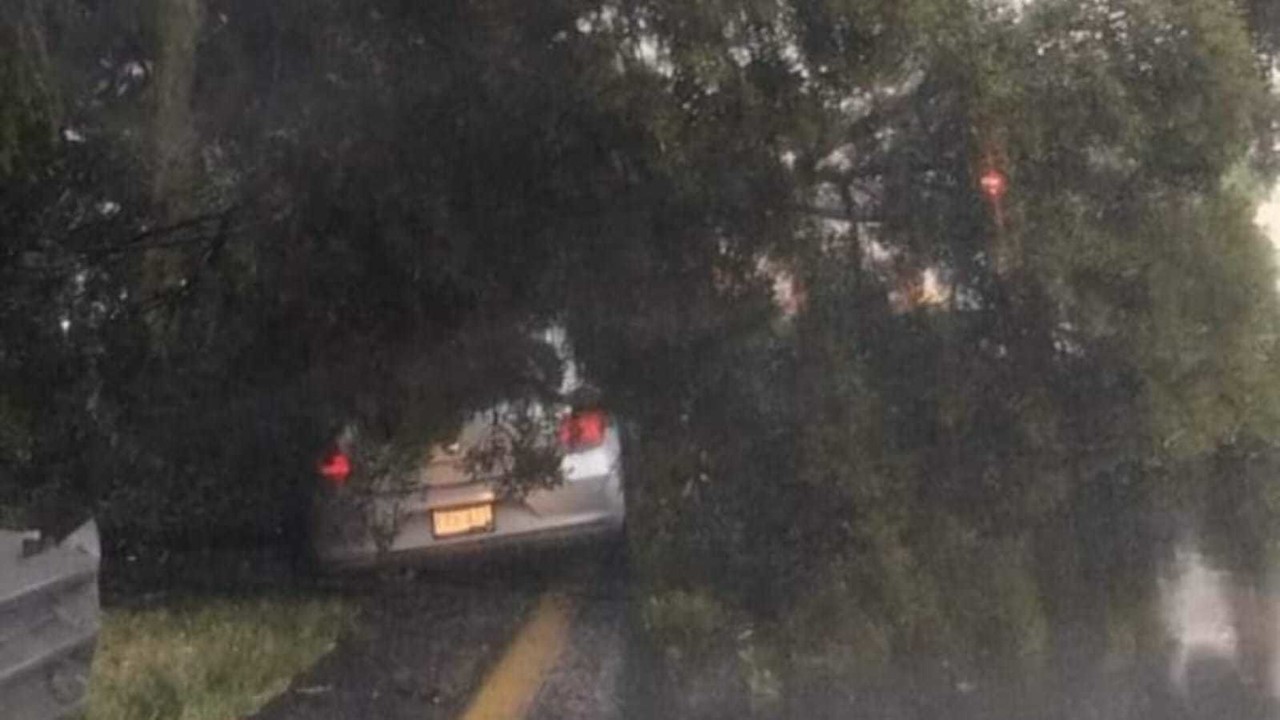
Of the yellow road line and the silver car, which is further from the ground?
the silver car

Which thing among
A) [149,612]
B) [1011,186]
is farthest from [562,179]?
[149,612]

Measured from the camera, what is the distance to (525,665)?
30.4 feet

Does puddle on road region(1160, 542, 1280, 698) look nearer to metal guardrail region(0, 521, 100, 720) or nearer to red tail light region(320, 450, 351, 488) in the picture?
red tail light region(320, 450, 351, 488)

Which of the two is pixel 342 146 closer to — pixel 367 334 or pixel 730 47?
pixel 367 334

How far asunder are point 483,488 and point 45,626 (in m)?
2.03

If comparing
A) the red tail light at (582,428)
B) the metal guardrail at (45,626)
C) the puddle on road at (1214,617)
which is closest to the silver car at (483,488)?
the red tail light at (582,428)

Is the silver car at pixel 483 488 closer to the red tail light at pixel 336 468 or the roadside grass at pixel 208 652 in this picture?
the red tail light at pixel 336 468

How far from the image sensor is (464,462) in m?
8.95

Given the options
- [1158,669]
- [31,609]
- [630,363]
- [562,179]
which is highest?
[562,179]

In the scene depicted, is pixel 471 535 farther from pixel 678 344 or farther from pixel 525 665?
pixel 678 344

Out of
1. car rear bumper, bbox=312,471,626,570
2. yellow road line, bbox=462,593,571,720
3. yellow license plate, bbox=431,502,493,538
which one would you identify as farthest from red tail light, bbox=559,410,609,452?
yellow road line, bbox=462,593,571,720

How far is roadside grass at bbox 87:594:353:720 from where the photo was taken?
9164 millimetres

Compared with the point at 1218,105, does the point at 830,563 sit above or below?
below

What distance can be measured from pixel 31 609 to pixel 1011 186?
11.1 ft
